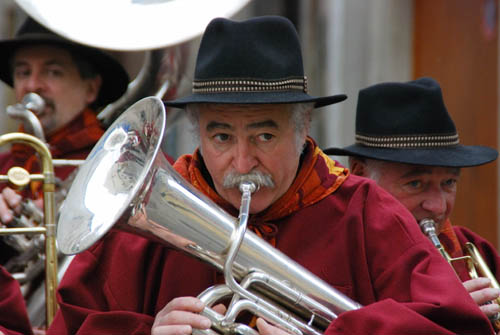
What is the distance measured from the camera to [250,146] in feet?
9.04

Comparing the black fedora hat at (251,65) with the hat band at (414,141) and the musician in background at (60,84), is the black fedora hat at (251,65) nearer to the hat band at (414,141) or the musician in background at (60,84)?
the hat band at (414,141)

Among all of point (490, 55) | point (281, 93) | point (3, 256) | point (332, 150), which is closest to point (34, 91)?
point (3, 256)

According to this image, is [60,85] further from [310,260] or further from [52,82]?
[310,260]

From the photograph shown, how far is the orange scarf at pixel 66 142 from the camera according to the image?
4297 millimetres

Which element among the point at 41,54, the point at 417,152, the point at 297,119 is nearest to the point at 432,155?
the point at 417,152

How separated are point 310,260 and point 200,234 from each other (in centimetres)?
46

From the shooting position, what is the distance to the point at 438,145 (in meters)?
3.39

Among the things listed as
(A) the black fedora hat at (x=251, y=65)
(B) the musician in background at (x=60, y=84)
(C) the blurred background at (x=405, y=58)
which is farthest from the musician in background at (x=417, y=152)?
(C) the blurred background at (x=405, y=58)

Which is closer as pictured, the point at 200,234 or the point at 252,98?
the point at 200,234

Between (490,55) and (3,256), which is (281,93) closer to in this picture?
(3,256)

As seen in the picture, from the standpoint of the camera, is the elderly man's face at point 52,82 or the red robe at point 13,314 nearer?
the red robe at point 13,314

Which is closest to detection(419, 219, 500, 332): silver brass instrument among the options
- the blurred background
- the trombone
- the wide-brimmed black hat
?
the trombone

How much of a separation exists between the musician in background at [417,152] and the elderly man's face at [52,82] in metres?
1.54

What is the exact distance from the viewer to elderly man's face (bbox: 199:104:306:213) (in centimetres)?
274
